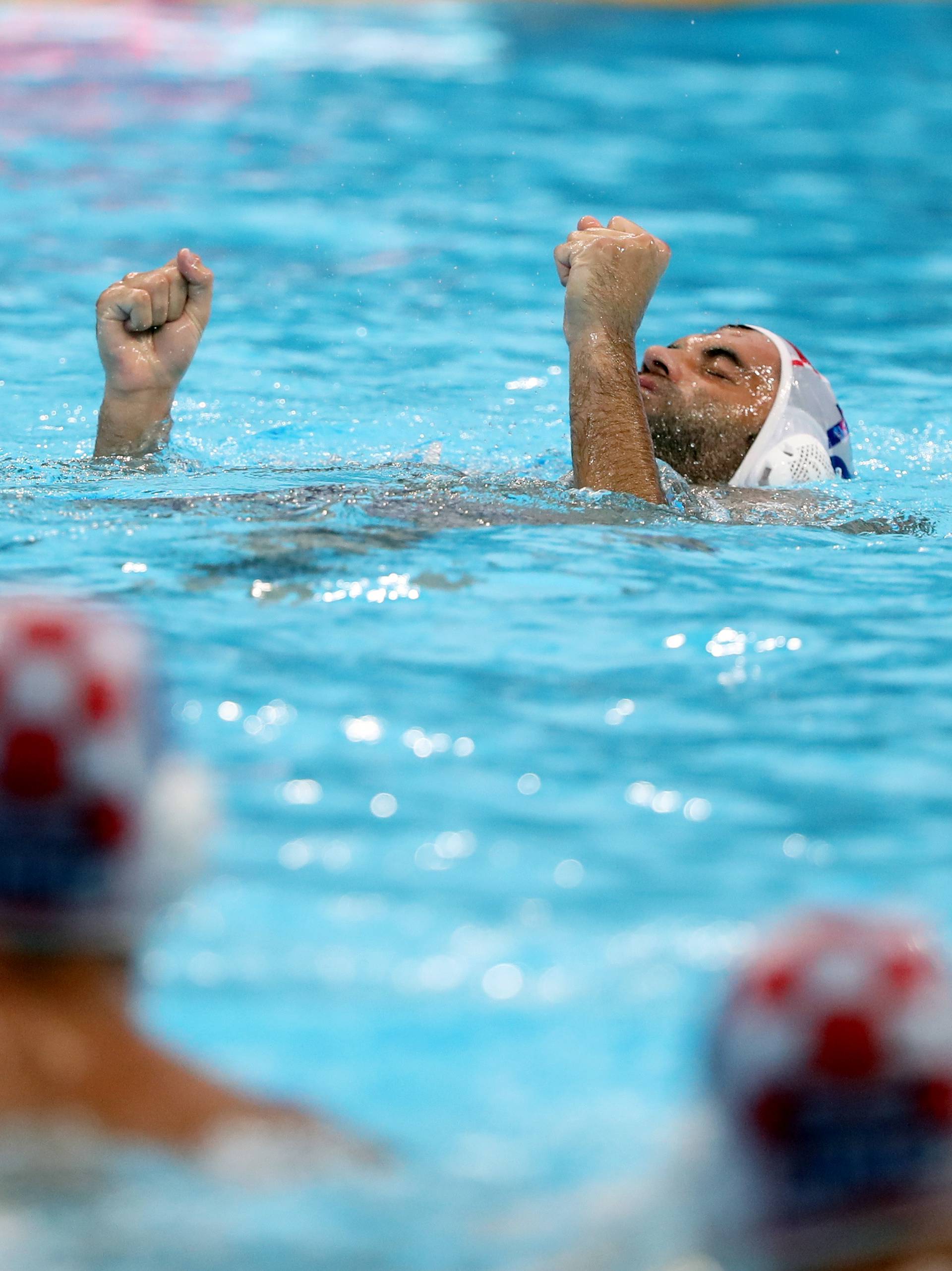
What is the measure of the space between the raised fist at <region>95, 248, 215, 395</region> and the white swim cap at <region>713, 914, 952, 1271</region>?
3272 mm

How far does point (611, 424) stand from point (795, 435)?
817 mm

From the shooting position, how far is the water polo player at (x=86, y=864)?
5.61 feet

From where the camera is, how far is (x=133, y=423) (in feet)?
15.0

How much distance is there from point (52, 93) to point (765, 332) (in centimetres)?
761

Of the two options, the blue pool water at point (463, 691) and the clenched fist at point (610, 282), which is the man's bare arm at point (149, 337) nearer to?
the blue pool water at point (463, 691)

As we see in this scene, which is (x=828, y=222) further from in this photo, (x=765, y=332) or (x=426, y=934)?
(x=426, y=934)

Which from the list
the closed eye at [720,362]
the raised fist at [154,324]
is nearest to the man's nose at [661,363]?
the closed eye at [720,362]

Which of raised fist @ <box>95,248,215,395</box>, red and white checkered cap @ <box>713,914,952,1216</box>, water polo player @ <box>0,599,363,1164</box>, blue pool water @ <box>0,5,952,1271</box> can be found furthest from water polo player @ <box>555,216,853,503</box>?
red and white checkered cap @ <box>713,914,952,1216</box>

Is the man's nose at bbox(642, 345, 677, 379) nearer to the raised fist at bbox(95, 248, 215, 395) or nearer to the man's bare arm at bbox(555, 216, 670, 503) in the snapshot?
the man's bare arm at bbox(555, 216, 670, 503)

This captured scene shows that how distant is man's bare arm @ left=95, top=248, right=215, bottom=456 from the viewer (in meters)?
4.40

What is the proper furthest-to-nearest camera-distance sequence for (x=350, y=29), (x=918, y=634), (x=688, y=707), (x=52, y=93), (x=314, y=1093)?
(x=350, y=29) → (x=52, y=93) → (x=918, y=634) → (x=688, y=707) → (x=314, y=1093)

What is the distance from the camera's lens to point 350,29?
13.7m

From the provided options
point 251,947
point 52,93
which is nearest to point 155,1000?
point 251,947

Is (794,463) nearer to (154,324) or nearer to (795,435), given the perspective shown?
(795,435)
